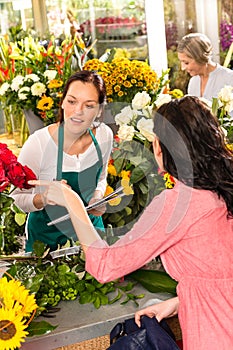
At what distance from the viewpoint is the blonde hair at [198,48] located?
3576 mm

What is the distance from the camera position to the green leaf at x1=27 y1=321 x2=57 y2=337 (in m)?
1.49

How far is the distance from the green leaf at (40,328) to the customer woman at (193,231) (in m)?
0.15

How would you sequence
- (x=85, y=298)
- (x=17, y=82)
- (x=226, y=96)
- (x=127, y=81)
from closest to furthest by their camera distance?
(x=85, y=298)
(x=226, y=96)
(x=127, y=81)
(x=17, y=82)

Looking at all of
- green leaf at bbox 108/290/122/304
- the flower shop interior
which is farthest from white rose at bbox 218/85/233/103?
green leaf at bbox 108/290/122/304

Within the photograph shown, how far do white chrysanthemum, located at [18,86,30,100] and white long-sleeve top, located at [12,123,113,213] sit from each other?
3.97 ft

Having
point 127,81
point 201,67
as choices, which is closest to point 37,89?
point 127,81

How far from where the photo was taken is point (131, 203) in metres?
1.95

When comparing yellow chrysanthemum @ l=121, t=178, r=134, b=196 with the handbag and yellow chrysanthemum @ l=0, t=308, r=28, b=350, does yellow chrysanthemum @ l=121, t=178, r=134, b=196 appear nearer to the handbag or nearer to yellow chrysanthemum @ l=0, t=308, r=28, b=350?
the handbag

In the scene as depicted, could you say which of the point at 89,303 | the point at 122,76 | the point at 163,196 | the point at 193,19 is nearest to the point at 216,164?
the point at 163,196

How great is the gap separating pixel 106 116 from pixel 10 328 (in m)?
0.79

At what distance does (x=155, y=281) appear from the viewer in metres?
1.69

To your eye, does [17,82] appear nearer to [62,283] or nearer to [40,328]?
[62,283]

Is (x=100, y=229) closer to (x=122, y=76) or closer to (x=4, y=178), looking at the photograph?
(x=4, y=178)

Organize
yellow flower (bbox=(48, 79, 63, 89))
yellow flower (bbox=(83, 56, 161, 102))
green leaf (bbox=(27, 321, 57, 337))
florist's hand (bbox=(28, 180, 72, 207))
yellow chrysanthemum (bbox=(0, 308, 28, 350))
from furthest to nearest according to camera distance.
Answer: yellow flower (bbox=(48, 79, 63, 89)), yellow flower (bbox=(83, 56, 161, 102)), florist's hand (bbox=(28, 180, 72, 207)), green leaf (bbox=(27, 321, 57, 337)), yellow chrysanthemum (bbox=(0, 308, 28, 350))
